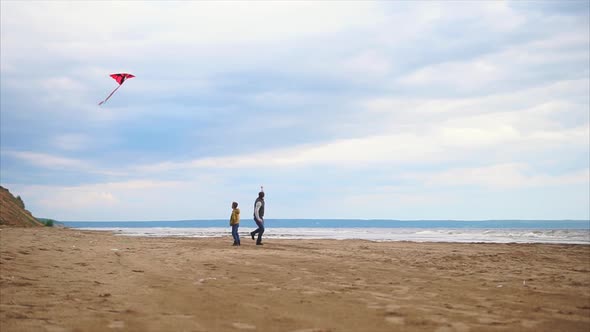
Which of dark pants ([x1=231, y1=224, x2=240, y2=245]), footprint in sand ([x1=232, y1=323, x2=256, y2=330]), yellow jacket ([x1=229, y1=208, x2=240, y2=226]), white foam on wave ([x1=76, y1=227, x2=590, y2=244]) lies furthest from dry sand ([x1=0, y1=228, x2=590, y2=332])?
white foam on wave ([x1=76, y1=227, x2=590, y2=244])

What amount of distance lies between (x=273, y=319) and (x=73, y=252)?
8.70m

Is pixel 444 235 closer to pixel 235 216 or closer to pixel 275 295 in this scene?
pixel 235 216

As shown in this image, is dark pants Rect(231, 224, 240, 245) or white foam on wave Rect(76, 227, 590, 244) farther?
white foam on wave Rect(76, 227, 590, 244)

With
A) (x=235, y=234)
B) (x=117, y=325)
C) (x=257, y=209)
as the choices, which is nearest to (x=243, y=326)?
(x=117, y=325)

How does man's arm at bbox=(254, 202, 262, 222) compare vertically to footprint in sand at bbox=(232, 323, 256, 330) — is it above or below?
above

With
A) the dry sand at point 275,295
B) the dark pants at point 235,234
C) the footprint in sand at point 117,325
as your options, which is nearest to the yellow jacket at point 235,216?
the dark pants at point 235,234

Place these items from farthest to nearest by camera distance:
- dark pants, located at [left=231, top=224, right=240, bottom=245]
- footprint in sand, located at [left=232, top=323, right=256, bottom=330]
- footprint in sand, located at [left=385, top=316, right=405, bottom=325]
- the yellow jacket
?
1. the yellow jacket
2. dark pants, located at [left=231, top=224, right=240, bottom=245]
3. footprint in sand, located at [left=385, top=316, right=405, bottom=325]
4. footprint in sand, located at [left=232, top=323, right=256, bottom=330]

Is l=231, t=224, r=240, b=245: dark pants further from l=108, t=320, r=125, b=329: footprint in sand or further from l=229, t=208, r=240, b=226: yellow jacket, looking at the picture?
l=108, t=320, r=125, b=329: footprint in sand

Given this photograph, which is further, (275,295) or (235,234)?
(235,234)

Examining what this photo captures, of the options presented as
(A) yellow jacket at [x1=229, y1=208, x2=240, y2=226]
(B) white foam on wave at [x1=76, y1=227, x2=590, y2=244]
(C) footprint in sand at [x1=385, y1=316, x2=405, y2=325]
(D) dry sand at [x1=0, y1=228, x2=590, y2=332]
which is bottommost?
(B) white foam on wave at [x1=76, y1=227, x2=590, y2=244]

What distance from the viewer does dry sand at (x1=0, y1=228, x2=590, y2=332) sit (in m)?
6.30

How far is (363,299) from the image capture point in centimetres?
803

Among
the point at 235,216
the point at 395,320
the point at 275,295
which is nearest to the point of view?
the point at 395,320

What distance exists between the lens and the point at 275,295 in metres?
8.27
